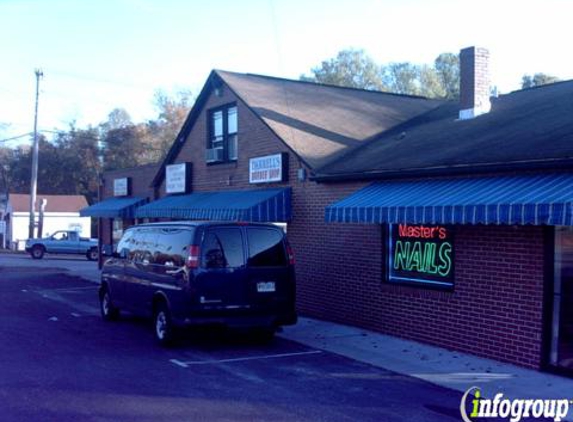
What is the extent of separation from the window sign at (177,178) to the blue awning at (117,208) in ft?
11.4

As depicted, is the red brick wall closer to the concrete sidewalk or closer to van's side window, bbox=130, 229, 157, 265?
the concrete sidewalk

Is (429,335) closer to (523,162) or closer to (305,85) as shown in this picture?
(523,162)

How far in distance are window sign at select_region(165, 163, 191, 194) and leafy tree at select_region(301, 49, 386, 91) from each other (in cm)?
3487

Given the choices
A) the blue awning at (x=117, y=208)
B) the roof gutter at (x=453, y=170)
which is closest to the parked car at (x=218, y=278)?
the roof gutter at (x=453, y=170)

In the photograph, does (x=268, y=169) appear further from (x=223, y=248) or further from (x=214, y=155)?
(x=223, y=248)

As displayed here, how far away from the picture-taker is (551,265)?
9344mm

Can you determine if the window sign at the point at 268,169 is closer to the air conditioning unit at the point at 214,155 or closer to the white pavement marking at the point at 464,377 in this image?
the air conditioning unit at the point at 214,155

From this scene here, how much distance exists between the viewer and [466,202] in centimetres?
955

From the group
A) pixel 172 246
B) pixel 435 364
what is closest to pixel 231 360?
pixel 172 246

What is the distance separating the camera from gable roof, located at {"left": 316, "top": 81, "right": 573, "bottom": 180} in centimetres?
994

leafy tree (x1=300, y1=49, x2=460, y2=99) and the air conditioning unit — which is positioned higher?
leafy tree (x1=300, y1=49, x2=460, y2=99)

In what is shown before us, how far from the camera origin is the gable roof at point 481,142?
9.94m

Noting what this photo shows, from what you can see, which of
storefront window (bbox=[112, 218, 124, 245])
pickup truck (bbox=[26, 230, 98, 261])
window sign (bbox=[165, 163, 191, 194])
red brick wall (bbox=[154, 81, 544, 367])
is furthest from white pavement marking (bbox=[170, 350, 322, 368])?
pickup truck (bbox=[26, 230, 98, 261])

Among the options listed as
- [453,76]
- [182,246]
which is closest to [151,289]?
[182,246]
